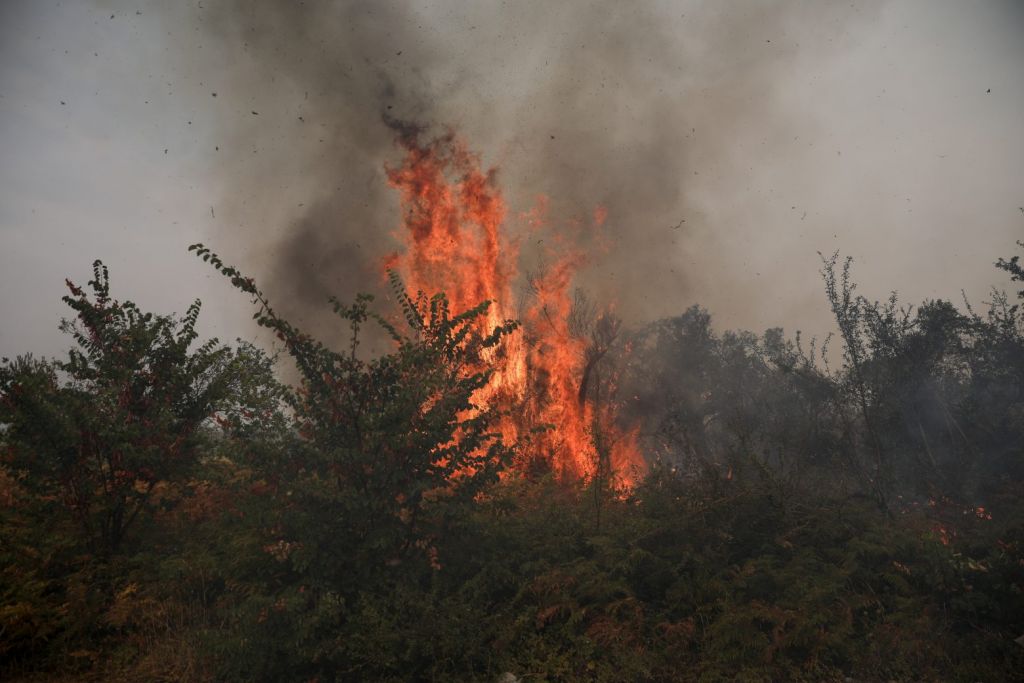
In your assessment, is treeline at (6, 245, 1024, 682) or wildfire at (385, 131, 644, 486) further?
wildfire at (385, 131, 644, 486)

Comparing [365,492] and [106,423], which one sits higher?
[106,423]

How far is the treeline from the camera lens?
6.18 meters

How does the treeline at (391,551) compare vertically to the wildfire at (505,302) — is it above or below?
below

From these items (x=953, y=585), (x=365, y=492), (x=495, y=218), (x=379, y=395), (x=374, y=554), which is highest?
(x=495, y=218)

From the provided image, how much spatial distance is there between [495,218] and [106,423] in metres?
13.4

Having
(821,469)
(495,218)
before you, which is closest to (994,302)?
(821,469)

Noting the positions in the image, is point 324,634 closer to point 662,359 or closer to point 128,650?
point 128,650

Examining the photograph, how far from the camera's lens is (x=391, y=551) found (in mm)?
6652

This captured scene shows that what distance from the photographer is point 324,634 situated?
611 centimetres

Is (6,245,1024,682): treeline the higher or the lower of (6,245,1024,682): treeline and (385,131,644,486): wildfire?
the lower

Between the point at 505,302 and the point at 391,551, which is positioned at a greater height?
the point at 505,302

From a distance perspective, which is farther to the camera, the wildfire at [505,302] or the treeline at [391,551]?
the wildfire at [505,302]

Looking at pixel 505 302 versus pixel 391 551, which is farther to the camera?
pixel 505 302

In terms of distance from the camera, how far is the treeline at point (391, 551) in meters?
6.18
